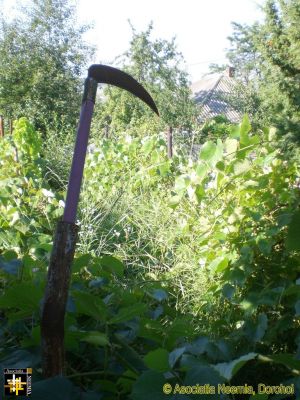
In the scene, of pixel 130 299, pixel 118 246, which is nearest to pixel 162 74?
pixel 118 246

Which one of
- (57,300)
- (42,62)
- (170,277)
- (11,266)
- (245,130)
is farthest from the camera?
(42,62)

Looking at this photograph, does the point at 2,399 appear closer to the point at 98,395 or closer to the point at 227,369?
the point at 98,395

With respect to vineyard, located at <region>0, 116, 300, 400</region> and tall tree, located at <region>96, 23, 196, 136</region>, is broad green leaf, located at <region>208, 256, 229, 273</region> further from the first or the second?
tall tree, located at <region>96, 23, 196, 136</region>

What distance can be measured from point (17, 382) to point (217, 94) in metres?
33.3

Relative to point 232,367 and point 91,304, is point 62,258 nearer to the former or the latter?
point 91,304

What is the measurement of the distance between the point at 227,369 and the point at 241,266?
139cm

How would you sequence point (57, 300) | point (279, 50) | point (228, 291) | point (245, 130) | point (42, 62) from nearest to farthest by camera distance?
point (57, 300) < point (228, 291) < point (245, 130) < point (279, 50) < point (42, 62)

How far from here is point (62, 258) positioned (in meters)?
0.64

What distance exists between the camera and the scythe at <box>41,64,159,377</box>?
0.63m

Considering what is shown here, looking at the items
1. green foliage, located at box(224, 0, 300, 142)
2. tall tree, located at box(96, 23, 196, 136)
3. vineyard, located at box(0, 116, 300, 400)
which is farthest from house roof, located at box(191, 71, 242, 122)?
vineyard, located at box(0, 116, 300, 400)

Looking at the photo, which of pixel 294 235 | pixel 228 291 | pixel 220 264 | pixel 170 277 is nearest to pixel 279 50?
pixel 170 277

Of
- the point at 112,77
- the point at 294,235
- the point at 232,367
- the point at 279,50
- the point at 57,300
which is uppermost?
the point at 279,50

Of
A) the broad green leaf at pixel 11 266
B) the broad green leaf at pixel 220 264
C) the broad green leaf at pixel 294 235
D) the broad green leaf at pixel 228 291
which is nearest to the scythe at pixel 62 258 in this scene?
the broad green leaf at pixel 11 266

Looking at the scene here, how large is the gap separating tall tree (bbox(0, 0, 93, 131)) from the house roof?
786cm
